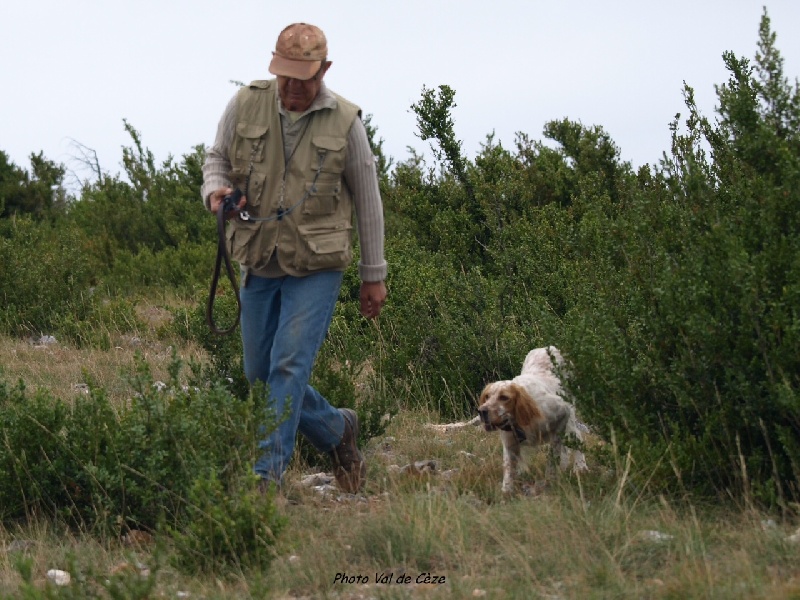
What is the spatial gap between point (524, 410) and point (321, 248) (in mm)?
1209

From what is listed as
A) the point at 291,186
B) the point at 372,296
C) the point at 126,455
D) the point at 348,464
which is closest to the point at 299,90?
the point at 291,186

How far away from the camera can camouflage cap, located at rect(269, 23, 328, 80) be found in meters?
4.83

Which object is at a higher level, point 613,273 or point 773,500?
point 613,273

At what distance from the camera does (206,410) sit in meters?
4.90

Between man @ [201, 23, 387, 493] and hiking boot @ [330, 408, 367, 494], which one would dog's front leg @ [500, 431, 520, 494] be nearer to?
hiking boot @ [330, 408, 367, 494]

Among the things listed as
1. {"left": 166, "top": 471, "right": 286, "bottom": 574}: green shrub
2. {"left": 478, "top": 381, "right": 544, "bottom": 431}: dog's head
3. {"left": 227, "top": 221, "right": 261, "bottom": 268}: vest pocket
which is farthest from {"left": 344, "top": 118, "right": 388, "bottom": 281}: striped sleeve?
{"left": 166, "top": 471, "right": 286, "bottom": 574}: green shrub

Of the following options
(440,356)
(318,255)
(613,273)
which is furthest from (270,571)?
(440,356)

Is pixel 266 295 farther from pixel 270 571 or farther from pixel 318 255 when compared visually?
pixel 270 571

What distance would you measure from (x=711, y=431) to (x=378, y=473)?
5.59 ft

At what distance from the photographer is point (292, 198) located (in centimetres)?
498

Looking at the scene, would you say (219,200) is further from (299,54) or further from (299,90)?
(299,54)

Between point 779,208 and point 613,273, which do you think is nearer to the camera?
point 779,208

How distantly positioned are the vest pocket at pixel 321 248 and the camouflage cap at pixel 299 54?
63 cm

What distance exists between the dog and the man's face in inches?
58.8
